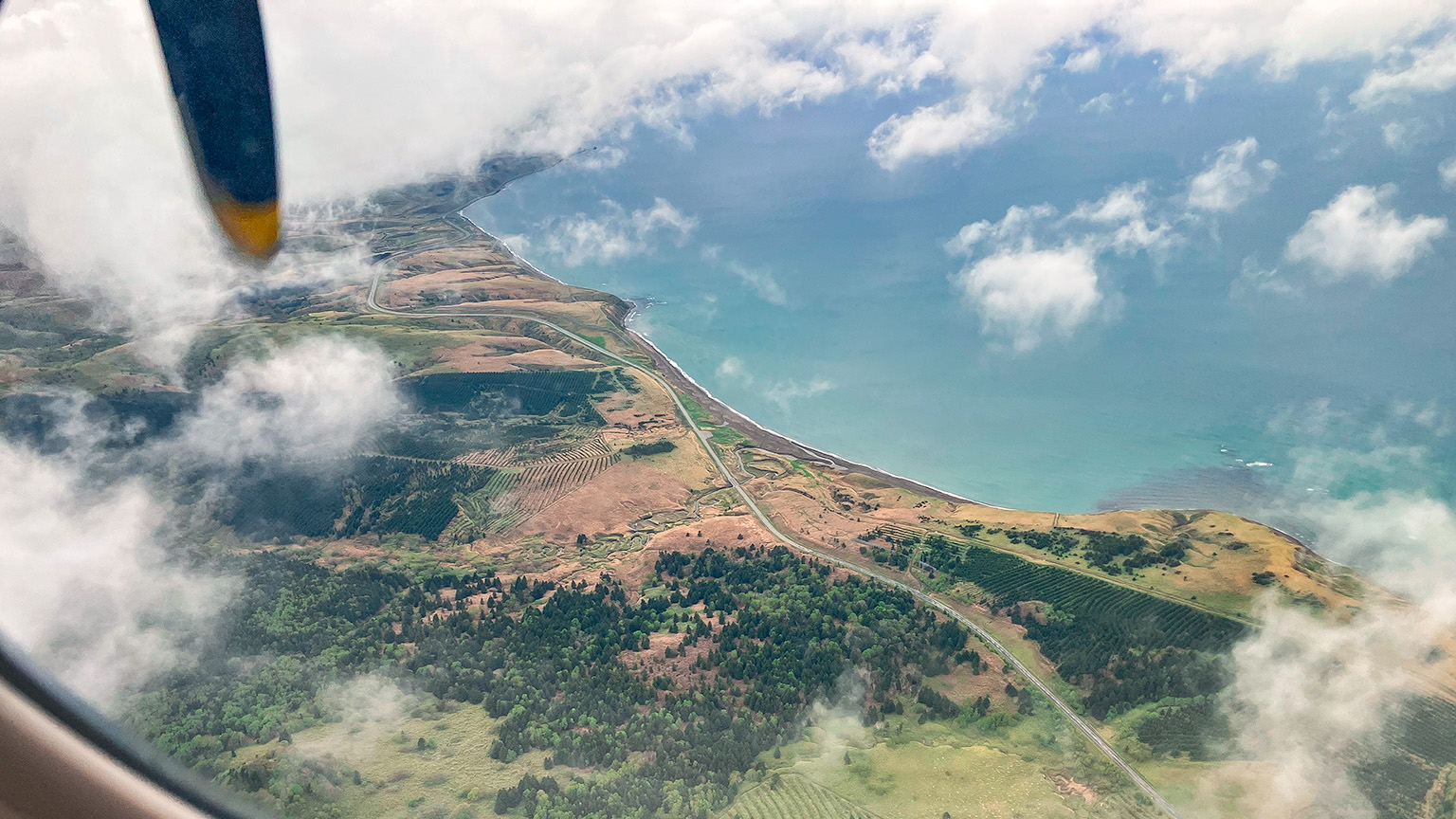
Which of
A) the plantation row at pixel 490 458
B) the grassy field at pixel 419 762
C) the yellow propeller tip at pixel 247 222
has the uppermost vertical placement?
the plantation row at pixel 490 458

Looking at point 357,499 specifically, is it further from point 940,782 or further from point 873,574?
point 940,782

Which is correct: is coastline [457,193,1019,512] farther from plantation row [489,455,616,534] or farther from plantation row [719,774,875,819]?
plantation row [719,774,875,819]

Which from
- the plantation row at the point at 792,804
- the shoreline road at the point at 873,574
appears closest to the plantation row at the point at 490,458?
the shoreline road at the point at 873,574

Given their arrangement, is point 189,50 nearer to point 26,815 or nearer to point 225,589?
point 26,815

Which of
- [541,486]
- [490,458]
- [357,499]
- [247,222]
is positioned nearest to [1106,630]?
[541,486]

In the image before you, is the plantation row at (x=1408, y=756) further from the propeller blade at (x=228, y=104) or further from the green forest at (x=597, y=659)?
the propeller blade at (x=228, y=104)

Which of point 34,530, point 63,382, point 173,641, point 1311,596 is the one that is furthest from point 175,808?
point 63,382

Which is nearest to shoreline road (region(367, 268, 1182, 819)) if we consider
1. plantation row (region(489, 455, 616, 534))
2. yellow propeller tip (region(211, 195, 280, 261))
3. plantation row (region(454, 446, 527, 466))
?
plantation row (region(489, 455, 616, 534))
